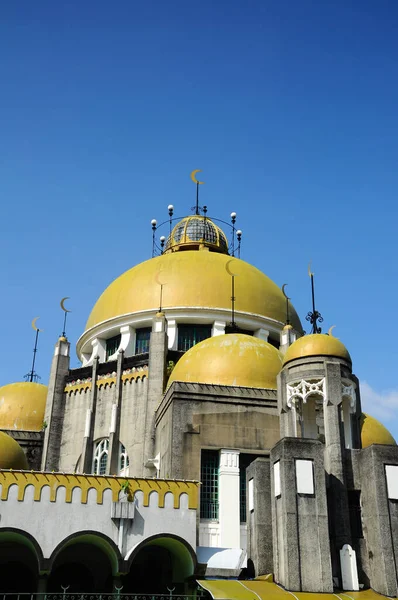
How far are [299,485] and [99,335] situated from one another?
20.8 metres

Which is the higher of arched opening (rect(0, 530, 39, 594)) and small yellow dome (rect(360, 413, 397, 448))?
small yellow dome (rect(360, 413, 397, 448))

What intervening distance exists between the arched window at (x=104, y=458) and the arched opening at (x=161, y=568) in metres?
6.75

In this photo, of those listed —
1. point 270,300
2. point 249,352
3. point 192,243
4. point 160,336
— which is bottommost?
point 249,352

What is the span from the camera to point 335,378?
23.4 metres

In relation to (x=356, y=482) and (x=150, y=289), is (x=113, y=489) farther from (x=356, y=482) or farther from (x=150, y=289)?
(x=150, y=289)

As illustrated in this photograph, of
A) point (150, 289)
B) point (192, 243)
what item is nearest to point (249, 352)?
point (150, 289)

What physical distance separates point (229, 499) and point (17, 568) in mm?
7529

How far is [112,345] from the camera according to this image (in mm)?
39312

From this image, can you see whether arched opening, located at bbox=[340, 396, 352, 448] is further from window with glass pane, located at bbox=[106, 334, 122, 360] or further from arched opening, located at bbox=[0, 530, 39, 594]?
window with glass pane, located at bbox=[106, 334, 122, 360]

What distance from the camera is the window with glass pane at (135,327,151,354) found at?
3719 centimetres

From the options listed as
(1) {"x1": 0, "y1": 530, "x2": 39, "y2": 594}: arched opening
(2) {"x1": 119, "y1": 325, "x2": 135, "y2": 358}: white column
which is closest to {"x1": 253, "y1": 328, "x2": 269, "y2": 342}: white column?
(2) {"x1": 119, "y1": 325, "x2": 135, "y2": 358}: white column

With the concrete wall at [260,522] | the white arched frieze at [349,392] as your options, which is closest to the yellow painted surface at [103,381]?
the concrete wall at [260,522]

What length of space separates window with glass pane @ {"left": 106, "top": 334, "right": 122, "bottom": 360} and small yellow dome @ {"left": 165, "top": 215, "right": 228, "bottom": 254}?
28.9 feet

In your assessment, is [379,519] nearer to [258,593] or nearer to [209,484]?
[258,593]
